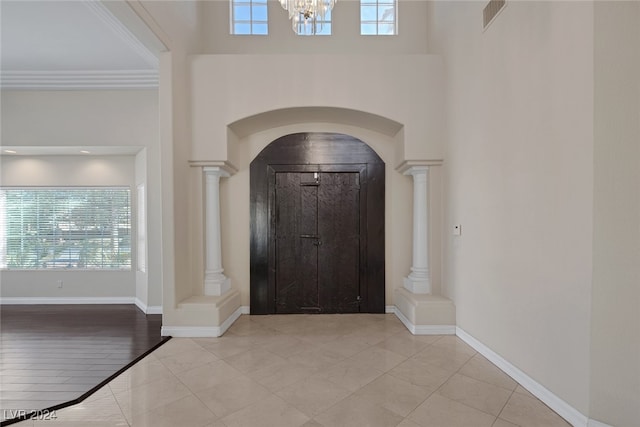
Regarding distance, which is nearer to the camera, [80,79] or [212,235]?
[212,235]

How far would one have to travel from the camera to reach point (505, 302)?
9.41ft

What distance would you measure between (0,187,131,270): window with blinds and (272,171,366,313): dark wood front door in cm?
279

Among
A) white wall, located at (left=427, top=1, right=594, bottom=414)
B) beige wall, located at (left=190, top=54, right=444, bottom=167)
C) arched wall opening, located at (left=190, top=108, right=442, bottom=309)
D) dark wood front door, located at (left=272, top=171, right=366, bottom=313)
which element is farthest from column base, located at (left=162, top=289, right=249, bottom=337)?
white wall, located at (left=427, top=1, right=594, bottom=414)

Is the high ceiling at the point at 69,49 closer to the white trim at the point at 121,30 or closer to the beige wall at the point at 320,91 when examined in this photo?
the white trim at the point at 121,30

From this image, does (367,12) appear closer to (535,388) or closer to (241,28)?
(241,28)

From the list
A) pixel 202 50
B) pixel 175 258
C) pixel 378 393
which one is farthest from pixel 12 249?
pixel 378 393

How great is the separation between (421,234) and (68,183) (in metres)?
5.76

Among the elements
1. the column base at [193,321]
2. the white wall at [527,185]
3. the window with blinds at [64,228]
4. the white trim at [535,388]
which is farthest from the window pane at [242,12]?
the white trim at [535,388]

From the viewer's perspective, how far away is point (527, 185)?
8.39ft

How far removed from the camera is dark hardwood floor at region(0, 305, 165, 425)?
8.22 feet

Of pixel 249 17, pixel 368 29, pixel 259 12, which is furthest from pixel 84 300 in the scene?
pixel 368 29

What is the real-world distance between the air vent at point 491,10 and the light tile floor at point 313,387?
10.9 feet

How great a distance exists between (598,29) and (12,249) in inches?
314

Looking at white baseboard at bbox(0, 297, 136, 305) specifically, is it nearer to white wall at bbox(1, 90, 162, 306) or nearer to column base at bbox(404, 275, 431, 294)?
white wall at bbox(1, 90, 162, 306)
